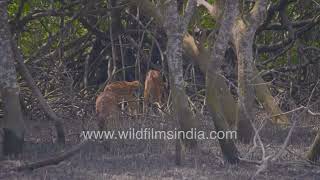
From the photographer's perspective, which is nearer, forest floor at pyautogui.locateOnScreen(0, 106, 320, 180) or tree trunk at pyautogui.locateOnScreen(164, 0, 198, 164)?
forest floor at pyautogui.locateOnScreen(0, 106, 320, 180)

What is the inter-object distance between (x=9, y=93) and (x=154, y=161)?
5.64 ft

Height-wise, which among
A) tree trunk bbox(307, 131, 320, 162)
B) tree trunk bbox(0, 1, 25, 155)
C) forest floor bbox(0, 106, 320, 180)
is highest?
tree trunk bbox(0, 1, 25, 155)

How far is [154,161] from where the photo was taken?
700 centimetres

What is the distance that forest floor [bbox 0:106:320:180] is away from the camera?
6359 mm

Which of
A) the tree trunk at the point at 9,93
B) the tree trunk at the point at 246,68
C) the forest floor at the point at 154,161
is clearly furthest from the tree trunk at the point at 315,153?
the tree trunk at the point at 9,93

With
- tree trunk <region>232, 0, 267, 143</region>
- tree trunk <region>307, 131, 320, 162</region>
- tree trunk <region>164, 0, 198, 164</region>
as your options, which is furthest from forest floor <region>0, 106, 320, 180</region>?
tree trunk <region>164, 0, 198, 164</region>

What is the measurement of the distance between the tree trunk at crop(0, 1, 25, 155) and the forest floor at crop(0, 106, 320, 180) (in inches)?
8.5

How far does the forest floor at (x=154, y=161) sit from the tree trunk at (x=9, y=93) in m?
0.22

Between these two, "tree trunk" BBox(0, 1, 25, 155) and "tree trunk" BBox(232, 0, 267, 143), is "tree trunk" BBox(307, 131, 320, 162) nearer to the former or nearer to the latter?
"tree trunk" BBox(232, 0, 267, 143)

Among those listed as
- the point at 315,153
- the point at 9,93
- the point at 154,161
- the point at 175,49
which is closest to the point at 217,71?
the point at 175,49

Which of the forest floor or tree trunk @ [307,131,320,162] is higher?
tree trunk @ [307,131,320,162]

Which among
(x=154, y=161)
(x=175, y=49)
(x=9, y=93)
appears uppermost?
(x=175, y=49)

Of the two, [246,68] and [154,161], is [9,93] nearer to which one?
[154,161]

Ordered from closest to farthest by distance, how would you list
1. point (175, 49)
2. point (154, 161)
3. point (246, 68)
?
1. point (175, 49)
2. point (154, 161)
3. point (246, 68)
